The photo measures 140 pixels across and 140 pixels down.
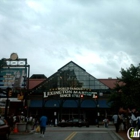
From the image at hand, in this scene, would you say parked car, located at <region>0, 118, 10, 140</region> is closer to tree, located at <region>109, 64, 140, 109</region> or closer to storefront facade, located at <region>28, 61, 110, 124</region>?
tree, located at <region>109, 64, 140, 109</region>

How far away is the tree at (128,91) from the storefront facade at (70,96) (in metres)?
26.4

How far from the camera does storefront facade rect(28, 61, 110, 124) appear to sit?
54000mm

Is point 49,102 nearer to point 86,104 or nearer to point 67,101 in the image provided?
point 67,101

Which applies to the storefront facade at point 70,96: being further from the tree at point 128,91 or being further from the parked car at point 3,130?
the parked car at point 3,130

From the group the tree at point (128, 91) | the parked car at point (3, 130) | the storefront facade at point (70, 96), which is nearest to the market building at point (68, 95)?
the storefront facade at point (70, 96)

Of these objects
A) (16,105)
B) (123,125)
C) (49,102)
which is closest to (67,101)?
(49,102)

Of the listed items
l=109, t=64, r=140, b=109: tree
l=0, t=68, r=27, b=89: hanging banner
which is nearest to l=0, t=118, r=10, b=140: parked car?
l=109, t=64, r=140, b=109: tree

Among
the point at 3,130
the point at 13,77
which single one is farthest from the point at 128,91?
the point at 13,77

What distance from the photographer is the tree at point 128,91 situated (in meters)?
24.2

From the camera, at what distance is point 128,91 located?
2544cm

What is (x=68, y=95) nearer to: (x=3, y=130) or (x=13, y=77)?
(x=13, y=77)

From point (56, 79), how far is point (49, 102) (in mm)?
4652

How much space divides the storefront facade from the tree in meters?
26.4

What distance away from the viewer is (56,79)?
55.7m
